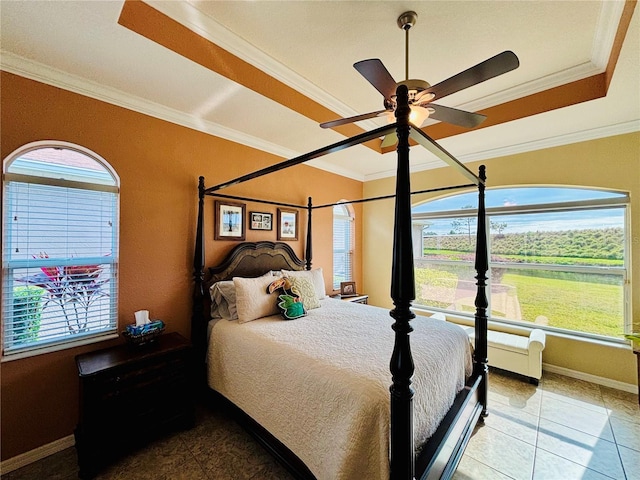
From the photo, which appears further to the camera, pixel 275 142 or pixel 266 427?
pixel 275 142

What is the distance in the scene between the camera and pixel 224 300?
2.59m

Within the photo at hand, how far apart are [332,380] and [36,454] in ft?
7.26

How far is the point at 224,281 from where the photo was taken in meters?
2.72

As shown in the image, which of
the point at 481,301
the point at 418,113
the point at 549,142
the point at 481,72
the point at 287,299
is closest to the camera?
the point at 481,72

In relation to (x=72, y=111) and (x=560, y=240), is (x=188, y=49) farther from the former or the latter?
(x=560, y=240)

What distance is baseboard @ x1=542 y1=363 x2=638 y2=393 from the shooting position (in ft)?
8.86

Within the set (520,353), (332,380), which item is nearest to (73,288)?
(332,380)

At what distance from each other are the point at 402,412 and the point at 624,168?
11.5 feet

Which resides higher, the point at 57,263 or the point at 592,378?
the point at 57,263

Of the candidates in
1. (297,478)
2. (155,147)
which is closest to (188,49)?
(155,147)

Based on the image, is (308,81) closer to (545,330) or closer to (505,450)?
(505,450)

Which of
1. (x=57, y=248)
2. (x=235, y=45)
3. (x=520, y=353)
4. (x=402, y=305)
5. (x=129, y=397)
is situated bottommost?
(x=520, y=353)

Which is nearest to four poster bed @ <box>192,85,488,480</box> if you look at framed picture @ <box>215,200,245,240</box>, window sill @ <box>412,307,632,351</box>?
framed picture @ <box>215,200,245,240</box>

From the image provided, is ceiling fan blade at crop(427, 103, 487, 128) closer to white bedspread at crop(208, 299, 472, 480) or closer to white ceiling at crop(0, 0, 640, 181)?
white ceiling at crop(0, 0, 640, 181)
